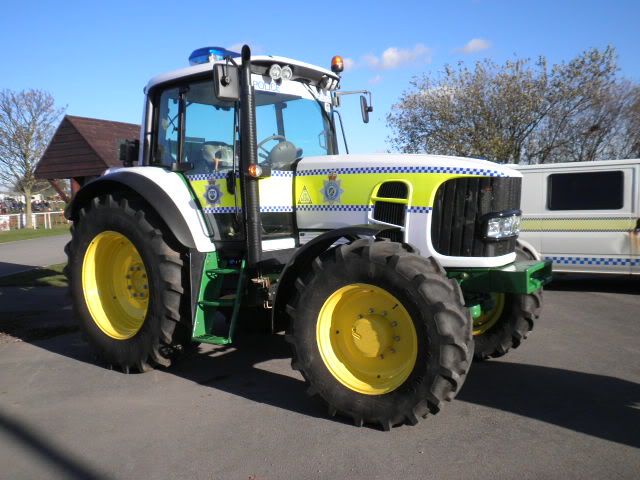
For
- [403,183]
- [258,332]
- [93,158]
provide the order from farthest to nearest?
[93,158] → [258,332] → [403,183]

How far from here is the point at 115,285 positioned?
5645 mm

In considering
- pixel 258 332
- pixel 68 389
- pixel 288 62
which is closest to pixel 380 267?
pixel 288 62

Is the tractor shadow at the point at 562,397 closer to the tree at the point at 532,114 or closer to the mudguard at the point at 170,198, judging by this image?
the mudguard at the point at 170,198

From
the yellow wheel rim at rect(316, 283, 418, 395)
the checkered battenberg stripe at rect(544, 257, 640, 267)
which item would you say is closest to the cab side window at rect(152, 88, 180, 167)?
the yellow wheel rim at rect(316, 283, 418, 395)

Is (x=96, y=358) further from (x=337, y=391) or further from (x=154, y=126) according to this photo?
(x=337, y=391)

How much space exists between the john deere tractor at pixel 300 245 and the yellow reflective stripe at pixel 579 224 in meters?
4.74

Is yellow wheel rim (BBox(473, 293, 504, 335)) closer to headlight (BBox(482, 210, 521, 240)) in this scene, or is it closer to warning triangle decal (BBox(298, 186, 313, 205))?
headlight (BBox(482, 210, 521, 240))

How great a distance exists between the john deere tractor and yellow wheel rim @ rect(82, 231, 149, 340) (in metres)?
0.01

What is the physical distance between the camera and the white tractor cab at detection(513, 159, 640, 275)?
880 cm

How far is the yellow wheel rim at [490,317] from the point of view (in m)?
5.14

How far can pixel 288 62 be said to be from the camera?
4852mm

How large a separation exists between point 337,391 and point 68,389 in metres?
2.51

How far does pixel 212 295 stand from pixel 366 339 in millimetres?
1607

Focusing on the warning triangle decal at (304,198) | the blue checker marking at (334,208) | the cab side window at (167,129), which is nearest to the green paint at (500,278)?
the blue checker marking at (334,208)
